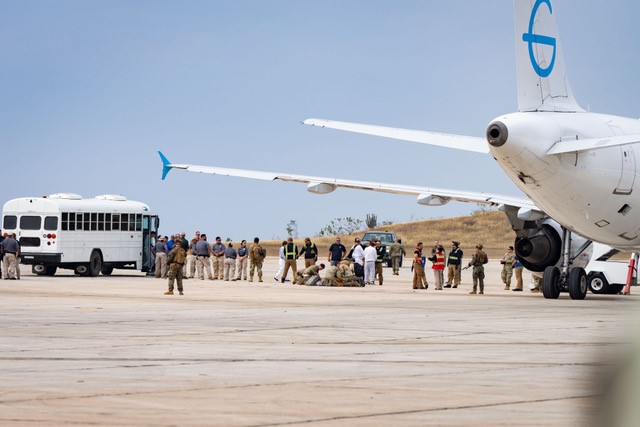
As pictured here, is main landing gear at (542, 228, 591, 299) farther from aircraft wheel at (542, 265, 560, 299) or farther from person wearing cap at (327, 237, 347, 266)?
person wearing cap at (327, 237, 347, 266)

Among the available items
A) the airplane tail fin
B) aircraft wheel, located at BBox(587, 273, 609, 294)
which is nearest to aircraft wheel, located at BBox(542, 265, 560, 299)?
aircraft wheel, located at BBox(587, 273, 609, 294)

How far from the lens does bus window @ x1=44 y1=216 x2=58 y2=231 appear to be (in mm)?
39125

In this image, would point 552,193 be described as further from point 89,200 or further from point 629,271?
point 89,200

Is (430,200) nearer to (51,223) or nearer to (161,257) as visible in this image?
(161,257)

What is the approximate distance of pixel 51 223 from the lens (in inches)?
1543

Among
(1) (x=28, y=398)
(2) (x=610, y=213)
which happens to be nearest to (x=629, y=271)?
(2) (x=610, y=213)

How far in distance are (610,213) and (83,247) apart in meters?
22.7

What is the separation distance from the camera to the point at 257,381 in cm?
983

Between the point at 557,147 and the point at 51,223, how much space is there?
74.5 feet

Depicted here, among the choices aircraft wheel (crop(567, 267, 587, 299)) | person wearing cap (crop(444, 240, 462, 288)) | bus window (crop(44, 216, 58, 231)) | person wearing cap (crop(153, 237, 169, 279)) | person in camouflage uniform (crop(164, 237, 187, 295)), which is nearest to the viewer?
aircraft wheel (crop(567, 267, 587, 299))

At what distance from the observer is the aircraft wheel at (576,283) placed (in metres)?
27.0

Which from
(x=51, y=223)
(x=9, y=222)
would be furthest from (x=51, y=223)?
(x=9, y=222)

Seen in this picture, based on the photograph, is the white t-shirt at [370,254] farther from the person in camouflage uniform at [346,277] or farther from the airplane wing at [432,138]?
the airplane wing at [432,138]

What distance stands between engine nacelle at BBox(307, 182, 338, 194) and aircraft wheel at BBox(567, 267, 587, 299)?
8023 millimetres
